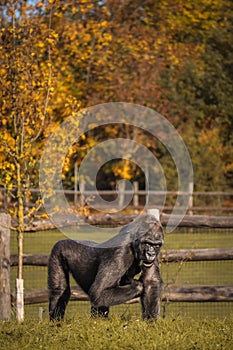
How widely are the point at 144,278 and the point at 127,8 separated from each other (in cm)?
2309

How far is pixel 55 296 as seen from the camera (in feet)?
27.0

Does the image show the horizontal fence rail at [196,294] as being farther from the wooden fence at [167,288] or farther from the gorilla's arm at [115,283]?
the gorilla's arm at [115,283]

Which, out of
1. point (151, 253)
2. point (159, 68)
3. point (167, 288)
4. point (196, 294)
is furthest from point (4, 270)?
point (159, 68)

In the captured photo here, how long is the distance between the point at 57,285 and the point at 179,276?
24.1 feet

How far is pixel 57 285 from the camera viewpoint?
8203 millimetres

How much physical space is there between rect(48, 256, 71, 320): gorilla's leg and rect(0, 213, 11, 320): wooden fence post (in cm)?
221

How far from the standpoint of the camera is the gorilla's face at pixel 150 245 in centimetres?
723

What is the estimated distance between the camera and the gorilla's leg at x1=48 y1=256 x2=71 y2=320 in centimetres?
818

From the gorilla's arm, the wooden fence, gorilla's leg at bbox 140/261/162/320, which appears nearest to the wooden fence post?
the wooden fence

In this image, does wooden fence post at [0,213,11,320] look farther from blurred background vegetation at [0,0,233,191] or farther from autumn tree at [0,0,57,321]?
blurred background vegetation at [0,0,233,191]

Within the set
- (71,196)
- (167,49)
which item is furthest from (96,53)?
(71,196)

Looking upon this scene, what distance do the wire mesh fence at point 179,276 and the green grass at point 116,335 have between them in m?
0.87

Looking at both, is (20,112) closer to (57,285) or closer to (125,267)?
(57,285)

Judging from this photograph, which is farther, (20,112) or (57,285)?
(20,112)
